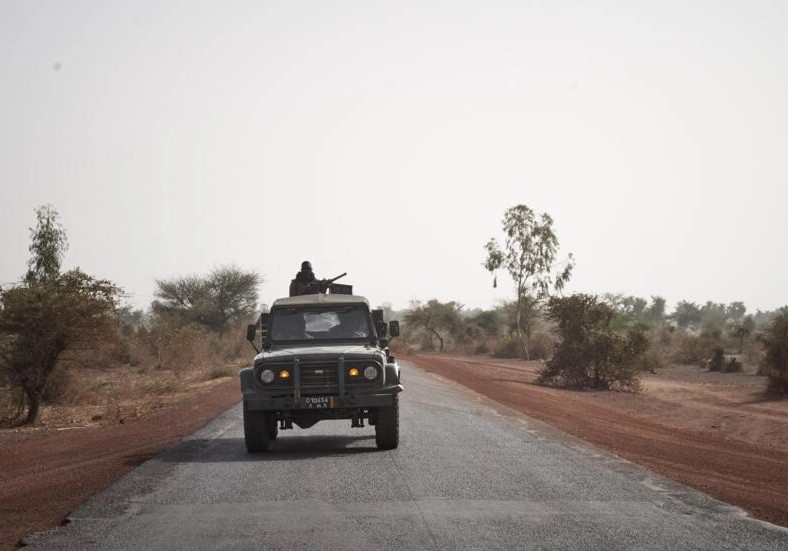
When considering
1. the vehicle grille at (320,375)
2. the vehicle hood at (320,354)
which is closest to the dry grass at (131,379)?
the vehicle hood at (320,354)

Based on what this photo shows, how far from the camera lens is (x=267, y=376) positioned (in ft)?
44.5

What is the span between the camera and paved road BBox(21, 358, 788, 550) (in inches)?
310

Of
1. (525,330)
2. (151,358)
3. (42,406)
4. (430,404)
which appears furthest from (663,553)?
(525,330)

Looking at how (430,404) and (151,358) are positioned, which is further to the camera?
(151,358)

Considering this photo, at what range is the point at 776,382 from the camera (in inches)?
1185

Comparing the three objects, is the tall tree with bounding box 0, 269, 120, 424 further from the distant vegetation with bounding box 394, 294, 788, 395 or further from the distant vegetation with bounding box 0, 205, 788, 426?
the distant vegetation with bounding box 394, 294, 788, 395

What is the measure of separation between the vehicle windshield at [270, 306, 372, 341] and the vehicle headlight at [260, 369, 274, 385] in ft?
5.00

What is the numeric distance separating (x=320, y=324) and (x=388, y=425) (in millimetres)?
2395

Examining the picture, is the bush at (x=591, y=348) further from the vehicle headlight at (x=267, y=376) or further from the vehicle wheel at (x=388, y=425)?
the vehicle headlight at (x=267, y=376)

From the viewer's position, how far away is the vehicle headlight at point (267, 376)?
13.5 metres

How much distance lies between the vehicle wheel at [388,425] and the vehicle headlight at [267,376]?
5.27 ft

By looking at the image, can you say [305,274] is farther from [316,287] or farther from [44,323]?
[44,323]

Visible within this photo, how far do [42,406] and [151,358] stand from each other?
20.9 meters

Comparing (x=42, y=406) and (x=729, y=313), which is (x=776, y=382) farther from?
(x=729, y=313)
